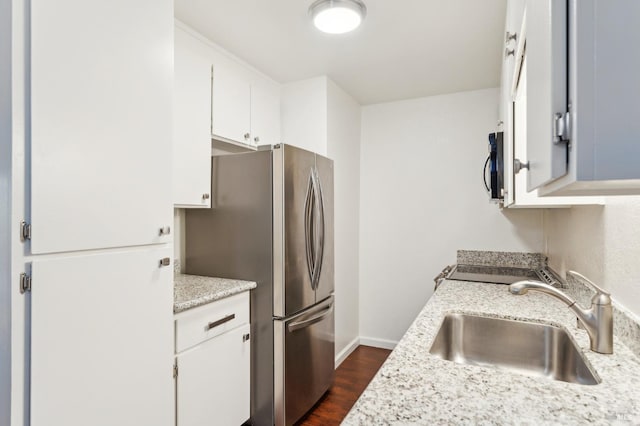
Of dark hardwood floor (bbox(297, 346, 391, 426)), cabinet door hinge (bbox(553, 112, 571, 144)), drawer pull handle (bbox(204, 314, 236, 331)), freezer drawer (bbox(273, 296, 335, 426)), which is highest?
cabinet door hinge (bbox(553, 112, 571, 144))

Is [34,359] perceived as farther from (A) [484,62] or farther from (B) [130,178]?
(A) [484,62]

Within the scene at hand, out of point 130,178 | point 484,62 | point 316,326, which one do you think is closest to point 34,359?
point 130,178

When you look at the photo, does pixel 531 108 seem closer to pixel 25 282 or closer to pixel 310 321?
pixel 25 282

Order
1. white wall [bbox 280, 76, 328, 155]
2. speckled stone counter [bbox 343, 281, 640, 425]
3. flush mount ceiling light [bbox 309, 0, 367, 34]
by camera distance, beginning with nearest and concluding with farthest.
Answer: speckled stone counter [bbox 343, 281, 640, 425], flush mount ceiling light [bbox 309, 0, 367, 34], white wall [bbox 280, 76, 328, 155]

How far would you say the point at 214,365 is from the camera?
179cm

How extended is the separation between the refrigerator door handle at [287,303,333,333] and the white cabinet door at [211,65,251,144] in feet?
4.28

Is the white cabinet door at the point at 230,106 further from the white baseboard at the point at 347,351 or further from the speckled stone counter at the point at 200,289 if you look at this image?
the white baseboard at the point at 347,351

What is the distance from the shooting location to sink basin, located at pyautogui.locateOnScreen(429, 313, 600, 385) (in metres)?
1.21

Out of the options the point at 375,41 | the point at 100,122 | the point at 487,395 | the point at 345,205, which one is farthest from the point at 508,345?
the point at 345,205

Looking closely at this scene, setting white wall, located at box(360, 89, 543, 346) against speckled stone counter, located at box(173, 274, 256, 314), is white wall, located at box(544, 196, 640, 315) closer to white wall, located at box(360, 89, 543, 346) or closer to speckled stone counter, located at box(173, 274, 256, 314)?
white wall, located at box(360, 89, 543, 346)

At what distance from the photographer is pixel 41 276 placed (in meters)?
1.05

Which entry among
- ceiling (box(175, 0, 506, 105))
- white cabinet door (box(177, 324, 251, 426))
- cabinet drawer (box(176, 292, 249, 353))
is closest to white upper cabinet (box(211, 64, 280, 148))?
ceiling (box(175, 0, 506, 105))

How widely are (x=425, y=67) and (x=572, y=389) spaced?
241cm

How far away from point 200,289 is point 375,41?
6.18 feet
